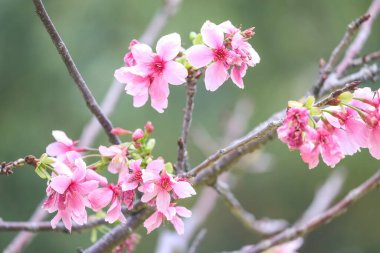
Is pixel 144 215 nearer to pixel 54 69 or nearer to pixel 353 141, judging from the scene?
pixel 353 141

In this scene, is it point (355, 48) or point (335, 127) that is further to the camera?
point (355, 48)

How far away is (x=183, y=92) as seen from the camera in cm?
566

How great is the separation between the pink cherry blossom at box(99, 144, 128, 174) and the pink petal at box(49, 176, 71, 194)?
10cm

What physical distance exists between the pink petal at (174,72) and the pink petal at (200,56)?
0.02m

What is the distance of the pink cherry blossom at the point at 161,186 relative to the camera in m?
0.99

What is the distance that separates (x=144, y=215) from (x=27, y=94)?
18.0 ft

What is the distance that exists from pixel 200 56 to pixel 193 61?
0.02 metres

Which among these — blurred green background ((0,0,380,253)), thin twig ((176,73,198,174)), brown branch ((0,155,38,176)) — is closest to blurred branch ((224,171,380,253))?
thin twig ((176,73,198,174))

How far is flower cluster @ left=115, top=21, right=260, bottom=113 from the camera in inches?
40.7

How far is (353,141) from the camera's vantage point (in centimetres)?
97

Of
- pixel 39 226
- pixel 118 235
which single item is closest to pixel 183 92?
pixel 39 226

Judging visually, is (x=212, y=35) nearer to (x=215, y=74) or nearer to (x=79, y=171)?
(x=215, y=74)

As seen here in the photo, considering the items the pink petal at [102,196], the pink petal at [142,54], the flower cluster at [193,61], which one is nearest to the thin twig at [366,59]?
the flower cluster at [193,61]

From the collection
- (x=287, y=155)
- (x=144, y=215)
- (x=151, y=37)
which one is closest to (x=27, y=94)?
(x=287, y=155)
